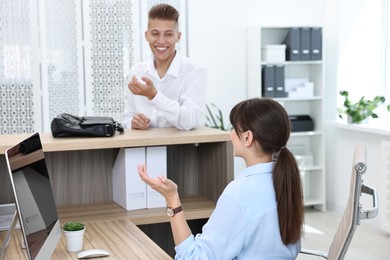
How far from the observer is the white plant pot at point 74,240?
2178mm

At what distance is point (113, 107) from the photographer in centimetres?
546

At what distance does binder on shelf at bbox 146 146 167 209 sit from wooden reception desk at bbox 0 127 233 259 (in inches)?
2.0

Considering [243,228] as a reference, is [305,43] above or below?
above

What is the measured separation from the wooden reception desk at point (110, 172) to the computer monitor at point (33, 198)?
0.55m

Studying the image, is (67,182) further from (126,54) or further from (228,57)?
(228,57)

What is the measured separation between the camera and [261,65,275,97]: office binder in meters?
5.86

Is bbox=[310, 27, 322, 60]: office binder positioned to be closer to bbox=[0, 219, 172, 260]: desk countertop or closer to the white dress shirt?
the white dress shirt

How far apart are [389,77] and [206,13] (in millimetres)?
1854

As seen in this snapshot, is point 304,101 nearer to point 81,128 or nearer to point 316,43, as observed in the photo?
point 316,43

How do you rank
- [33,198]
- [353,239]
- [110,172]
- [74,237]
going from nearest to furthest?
[33,198], [74,237], [110,172], [353,239]

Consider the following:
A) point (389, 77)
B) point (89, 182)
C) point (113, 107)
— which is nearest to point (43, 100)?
point (113, 107)

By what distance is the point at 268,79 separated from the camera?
5.88 m

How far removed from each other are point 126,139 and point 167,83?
0.74 m

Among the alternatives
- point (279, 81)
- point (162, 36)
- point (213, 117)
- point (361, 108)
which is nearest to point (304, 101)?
point (279, 81)
